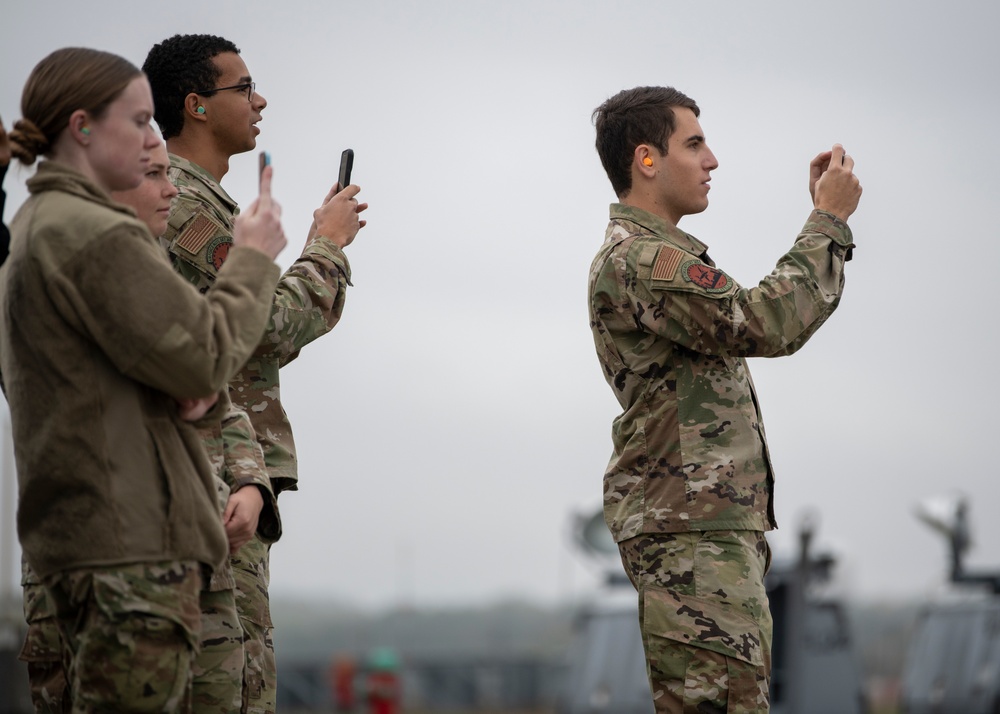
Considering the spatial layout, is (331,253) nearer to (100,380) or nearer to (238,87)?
(238,87)

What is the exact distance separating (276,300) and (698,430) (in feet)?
4.16

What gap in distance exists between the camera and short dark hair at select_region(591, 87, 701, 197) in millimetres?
4430

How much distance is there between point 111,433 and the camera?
274 cm

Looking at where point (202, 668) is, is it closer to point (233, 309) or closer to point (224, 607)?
point (224, 607)

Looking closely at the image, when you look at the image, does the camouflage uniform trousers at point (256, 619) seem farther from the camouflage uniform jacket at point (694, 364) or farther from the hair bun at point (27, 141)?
the hair bun at point (27, 141)

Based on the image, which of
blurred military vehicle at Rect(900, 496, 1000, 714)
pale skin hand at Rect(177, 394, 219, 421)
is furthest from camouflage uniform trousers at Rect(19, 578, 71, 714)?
blurred military vehicle at Rect(900, 496, 1000, 714)

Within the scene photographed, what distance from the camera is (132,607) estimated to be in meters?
2.69

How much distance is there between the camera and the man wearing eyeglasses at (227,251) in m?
3.75

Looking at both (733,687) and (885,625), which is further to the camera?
(885,625)

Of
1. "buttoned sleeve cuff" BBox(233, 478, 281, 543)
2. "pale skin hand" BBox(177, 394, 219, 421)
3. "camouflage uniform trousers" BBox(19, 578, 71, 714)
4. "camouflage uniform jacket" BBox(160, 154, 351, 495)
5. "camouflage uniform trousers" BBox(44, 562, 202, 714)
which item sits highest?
"camouflage uniform jacket" BBox(160, 154, 351, 495)

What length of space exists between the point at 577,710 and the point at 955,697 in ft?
10.1

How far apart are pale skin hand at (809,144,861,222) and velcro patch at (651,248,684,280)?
1.60ft

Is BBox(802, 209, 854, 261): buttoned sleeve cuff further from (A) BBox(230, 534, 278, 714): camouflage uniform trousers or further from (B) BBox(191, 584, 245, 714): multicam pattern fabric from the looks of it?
(B) BBox(191, 584, 245, 714): multicam pattern fabric

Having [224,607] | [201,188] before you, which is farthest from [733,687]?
[201,188]
